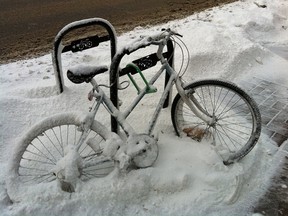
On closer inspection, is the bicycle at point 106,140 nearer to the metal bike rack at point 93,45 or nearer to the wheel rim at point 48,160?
the wheel rim at point 48,160

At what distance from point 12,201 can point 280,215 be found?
235 centimetres

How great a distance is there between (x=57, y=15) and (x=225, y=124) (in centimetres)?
603

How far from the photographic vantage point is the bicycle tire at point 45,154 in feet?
9.79

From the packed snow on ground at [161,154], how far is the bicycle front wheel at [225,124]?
11 centimetres

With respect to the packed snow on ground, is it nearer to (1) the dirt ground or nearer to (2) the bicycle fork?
(2) the bicycle fork

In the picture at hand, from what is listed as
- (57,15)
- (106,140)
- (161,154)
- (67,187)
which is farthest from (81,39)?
(57,15)

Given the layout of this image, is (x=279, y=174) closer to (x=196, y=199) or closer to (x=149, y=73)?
(x=196, y=199)

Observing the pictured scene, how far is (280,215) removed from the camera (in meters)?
3.18

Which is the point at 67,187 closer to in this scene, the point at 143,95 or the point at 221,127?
the point at 143,95

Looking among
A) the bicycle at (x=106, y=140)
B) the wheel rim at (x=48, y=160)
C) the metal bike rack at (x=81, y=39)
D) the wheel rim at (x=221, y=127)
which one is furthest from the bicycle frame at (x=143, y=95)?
the metal bike rack at (x=81, y=39)

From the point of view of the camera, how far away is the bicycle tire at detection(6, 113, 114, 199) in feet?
Result: 9.79

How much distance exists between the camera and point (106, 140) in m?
3.14

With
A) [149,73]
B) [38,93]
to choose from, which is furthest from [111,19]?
[38,93]

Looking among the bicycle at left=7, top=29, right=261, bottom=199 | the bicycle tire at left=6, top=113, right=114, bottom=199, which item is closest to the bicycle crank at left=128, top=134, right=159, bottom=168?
the bicycle at left=7, top=29, right=261, bottom=199
